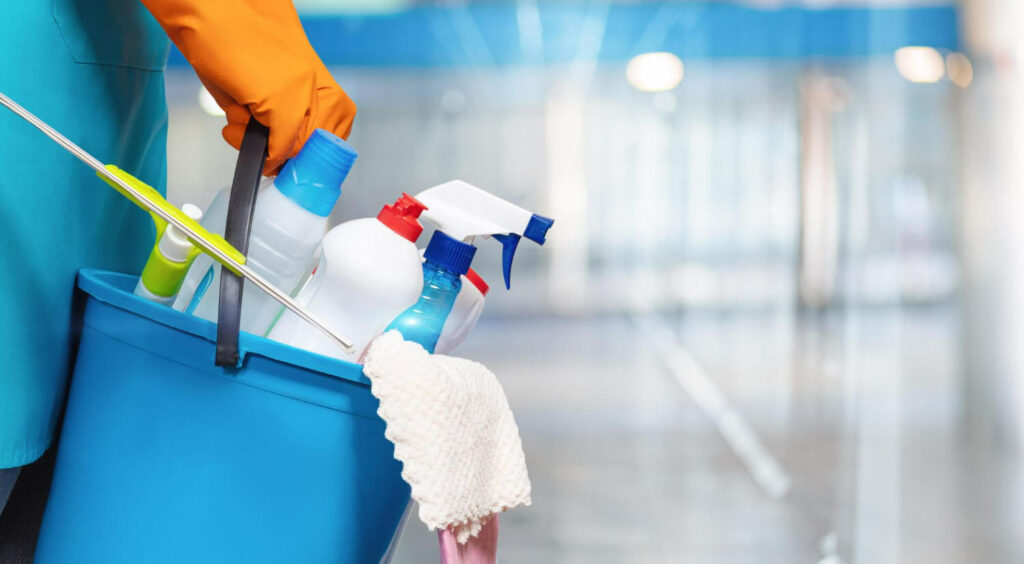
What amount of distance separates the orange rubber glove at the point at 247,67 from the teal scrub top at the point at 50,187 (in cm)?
9

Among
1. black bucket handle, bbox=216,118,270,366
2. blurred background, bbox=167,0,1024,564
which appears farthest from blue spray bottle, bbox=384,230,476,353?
blurred background, bbox=167,0,1024,564

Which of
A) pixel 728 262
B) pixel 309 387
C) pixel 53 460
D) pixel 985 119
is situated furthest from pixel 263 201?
pixel 728 262

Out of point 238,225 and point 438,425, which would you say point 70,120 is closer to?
point 238,225

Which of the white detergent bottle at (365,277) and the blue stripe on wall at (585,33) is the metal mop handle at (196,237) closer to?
the white detergent bottle at (365,277)

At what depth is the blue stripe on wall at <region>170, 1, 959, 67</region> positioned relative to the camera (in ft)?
23.9

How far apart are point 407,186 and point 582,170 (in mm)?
1619

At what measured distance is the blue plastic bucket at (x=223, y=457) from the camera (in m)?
0.65

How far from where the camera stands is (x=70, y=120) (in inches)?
29.8

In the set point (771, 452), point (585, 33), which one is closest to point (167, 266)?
point (771, 452)

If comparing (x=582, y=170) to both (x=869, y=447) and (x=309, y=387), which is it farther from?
(x=309, y=387)

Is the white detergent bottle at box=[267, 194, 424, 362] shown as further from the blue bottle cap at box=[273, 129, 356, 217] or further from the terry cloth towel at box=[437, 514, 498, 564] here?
the terry cloth towel at box=[437, 514, 498, 564]

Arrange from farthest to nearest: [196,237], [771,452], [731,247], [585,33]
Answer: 1. [731,247]
2. [585,33]
3. [771,452]
4. [196,237]

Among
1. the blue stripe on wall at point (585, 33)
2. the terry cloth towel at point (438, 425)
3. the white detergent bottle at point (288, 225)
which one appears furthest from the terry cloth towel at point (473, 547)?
the blue stripe on wall at point (585, 33)

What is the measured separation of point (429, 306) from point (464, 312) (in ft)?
0.27
